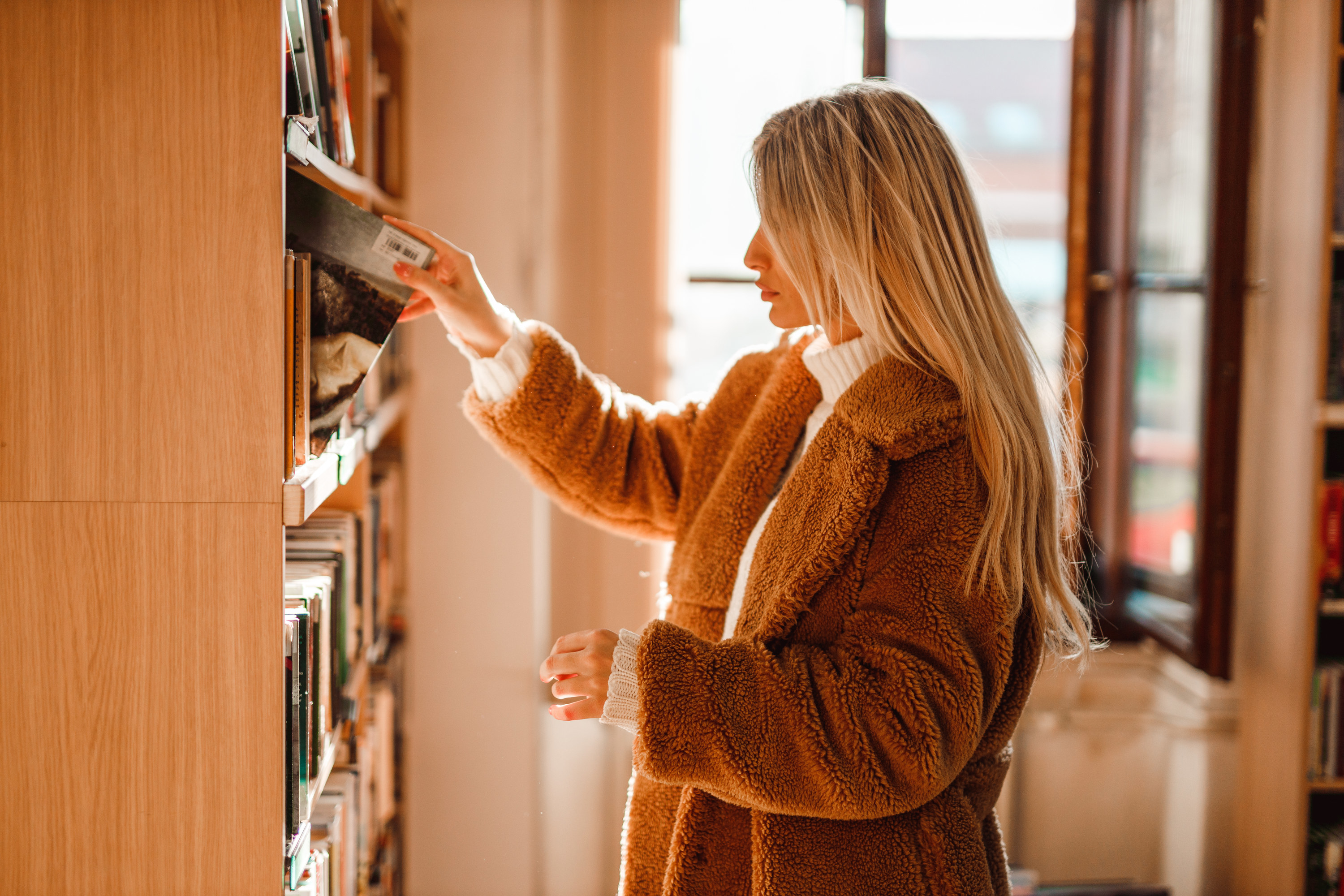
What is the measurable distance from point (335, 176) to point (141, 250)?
32 cm

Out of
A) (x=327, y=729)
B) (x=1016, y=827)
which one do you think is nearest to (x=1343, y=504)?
(x=1016, y=827)

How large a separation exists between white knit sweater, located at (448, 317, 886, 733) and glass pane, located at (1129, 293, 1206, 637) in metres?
1.23

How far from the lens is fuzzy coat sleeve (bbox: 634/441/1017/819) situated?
92 cm

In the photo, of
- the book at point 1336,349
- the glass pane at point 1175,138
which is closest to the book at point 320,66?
the glass pane at point 1175,138

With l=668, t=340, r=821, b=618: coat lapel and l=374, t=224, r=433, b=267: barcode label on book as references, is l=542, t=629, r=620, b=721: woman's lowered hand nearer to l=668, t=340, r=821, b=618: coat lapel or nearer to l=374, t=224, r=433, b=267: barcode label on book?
l=668, t=340, r=821, b=618: coat lapel

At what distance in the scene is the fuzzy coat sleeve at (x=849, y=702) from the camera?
920 millimetres

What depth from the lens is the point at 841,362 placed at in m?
1.11

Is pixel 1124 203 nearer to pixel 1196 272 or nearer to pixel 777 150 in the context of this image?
pixel 1196 272

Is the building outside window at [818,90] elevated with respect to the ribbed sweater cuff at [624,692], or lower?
elevated

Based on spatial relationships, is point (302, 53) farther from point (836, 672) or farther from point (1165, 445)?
point (1165, 445)

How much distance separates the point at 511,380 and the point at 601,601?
34.0 inches

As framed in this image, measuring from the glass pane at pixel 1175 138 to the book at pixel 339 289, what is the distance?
1.58m

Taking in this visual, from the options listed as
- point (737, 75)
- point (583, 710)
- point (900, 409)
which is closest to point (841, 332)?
point (900, 409)

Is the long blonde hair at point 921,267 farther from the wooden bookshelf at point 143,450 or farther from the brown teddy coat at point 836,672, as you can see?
the wooden bookshelf at point 143,450
